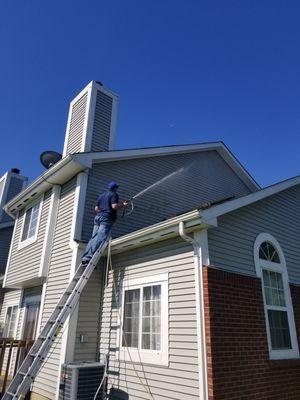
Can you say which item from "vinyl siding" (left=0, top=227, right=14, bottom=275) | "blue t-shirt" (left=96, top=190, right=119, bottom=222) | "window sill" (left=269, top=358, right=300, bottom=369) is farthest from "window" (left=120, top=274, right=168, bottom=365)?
"vinyl siding" (left=0, top=227, right=14, bottom=275)

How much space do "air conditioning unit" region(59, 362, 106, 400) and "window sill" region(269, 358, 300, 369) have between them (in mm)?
3219

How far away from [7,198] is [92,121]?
9.10 metres

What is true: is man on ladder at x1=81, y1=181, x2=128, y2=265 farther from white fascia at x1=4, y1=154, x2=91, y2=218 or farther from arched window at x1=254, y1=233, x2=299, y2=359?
arched window at x1=254, y1=233, x2=299, y2=359

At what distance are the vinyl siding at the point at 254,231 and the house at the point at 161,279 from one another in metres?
0.03

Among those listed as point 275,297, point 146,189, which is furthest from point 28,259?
point 275,297

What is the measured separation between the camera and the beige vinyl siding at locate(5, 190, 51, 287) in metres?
9.31

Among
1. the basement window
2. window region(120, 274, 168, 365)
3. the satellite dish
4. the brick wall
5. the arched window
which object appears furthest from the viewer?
the satellite dish

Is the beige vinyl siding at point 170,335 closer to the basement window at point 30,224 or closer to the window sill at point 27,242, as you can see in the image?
the window sill at point 27,242

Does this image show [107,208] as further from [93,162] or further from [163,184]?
[163,184]

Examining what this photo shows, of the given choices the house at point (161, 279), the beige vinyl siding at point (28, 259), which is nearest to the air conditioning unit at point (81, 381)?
the house at point (161, 279)

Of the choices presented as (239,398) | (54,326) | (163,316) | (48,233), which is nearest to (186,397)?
(239,398)

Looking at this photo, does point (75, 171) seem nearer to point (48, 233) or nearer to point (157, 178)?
point (48, 233)

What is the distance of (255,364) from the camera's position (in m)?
5.67

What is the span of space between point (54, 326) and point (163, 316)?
1.87m
